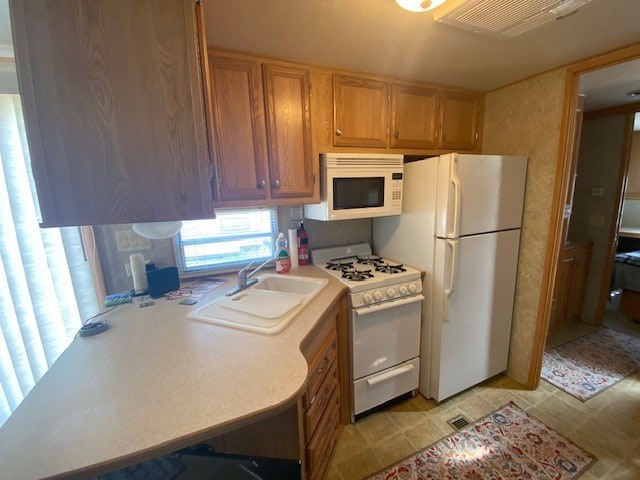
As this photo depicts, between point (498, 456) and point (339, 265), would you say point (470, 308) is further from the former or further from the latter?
point (339, 265)

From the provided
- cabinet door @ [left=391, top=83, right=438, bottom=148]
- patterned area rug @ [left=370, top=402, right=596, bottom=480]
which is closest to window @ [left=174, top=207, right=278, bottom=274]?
cabinet door @ [left=391, top=83, right=438, bottom=148]

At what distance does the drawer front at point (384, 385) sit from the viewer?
1.73 m

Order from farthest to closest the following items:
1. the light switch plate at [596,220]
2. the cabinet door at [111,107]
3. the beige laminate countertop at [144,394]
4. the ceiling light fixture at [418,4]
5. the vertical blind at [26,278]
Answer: the light switch plate at [596,220]
the vertical blind at [26,278]
the ceiling light fixture at [418,4]
the cabinet door at [111,107]
the beige laminate countertop at [144,394]

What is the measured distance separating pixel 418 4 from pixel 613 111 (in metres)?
3.06

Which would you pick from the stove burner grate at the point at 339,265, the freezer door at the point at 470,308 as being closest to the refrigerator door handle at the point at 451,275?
the freezer door at the point at 470,308

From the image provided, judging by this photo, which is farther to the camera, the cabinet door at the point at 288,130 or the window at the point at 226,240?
the window at the point at 226,240

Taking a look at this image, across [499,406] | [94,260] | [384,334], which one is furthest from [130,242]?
[499,406]

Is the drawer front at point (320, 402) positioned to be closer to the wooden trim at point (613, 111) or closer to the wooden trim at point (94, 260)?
the wooden trim at point (94, 260)

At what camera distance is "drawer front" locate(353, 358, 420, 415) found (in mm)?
1734

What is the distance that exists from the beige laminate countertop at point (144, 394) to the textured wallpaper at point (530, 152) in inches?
71.7

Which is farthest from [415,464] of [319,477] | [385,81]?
[385,81]

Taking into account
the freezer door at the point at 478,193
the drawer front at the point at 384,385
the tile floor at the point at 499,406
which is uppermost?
the freezer door at the point at 478,193

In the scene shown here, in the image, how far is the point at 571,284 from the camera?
279 cm

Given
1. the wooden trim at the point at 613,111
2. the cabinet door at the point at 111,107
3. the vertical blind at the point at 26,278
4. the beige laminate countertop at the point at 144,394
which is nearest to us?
the beige laminate countertop at the point at 144,394
